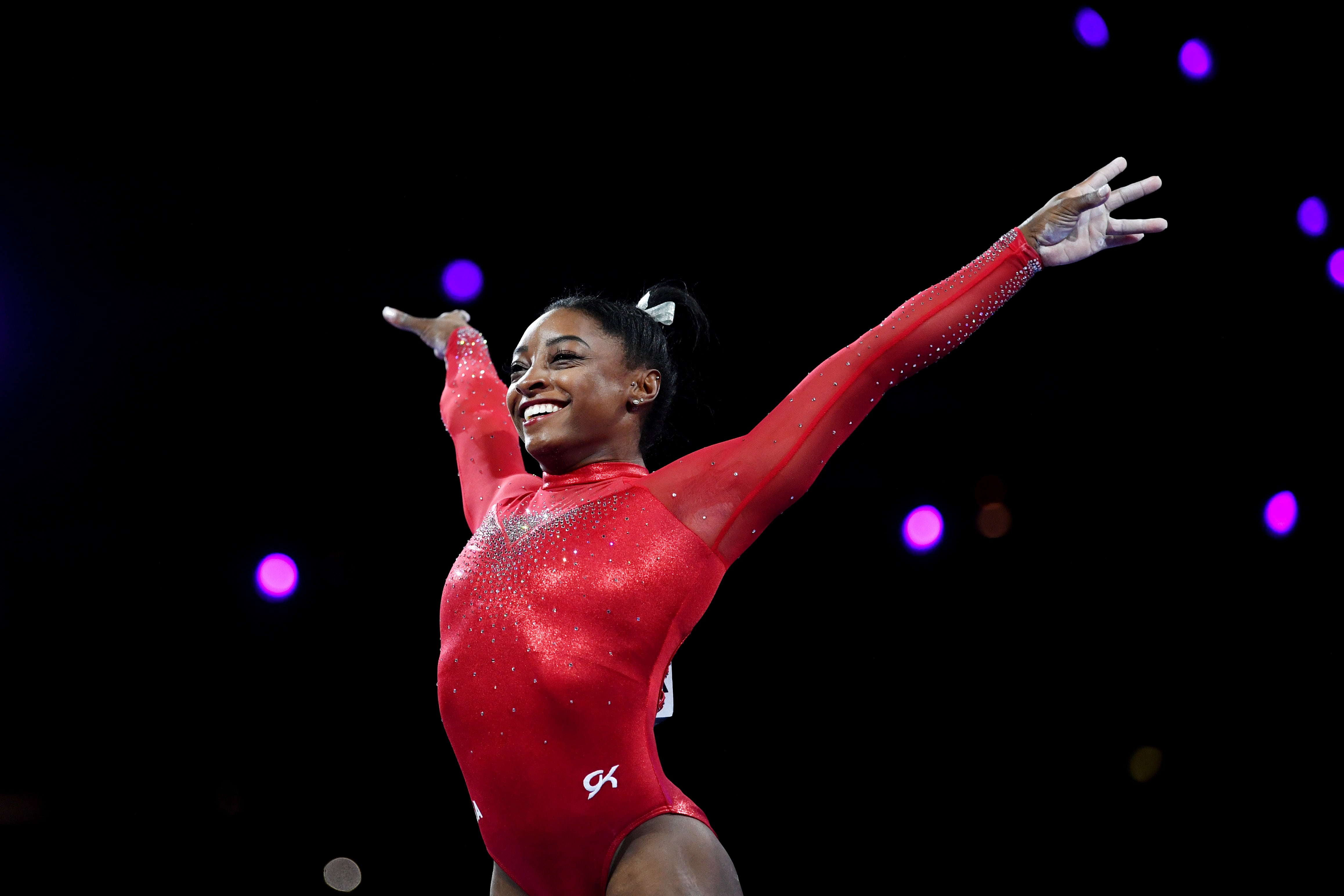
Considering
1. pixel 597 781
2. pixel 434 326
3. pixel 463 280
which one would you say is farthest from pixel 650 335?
pixel 463 280

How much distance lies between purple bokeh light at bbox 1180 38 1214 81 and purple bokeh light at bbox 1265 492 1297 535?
94cm

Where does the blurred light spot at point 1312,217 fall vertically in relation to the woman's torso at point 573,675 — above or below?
above

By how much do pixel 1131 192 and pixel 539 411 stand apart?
0.95 metres

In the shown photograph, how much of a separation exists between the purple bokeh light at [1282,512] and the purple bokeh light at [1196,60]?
936 millimetres

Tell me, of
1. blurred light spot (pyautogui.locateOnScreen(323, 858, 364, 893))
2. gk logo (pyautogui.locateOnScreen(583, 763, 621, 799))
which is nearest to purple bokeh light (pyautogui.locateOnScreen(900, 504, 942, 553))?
gk logo (pyautogui.locateOnScreen(583, 763, 621, 799))

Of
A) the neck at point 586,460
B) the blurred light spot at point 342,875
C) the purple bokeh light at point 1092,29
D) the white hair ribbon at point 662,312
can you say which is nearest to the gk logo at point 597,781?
the neck at point 586,460

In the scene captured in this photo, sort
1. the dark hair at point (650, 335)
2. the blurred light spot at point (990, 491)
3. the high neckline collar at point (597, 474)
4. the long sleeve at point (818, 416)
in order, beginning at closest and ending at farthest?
the long sleeve at point (818, 416)
the high neckline collar at point (597, 474)
the dark hair at point (650, 335)
the blurred light spot at point (990, 491)

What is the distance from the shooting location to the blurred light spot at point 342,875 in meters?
2.65

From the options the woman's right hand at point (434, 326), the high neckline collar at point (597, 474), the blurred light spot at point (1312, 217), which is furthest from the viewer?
the blurred light spot at point (1312, 217)

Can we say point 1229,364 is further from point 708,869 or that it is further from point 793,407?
point 708,869

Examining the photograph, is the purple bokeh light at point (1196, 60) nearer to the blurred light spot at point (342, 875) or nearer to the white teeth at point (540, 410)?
the white teeth at point (540, 410)

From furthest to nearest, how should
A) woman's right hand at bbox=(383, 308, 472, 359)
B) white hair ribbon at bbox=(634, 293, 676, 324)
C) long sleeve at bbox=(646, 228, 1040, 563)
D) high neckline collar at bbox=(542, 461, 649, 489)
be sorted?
1. woman's right hand at bbox=(383, 308, 472, 359)
2. white hair ribbon at bbox=(634, 293, 676, 324)
3. high neckline collar at bbox=(542, 461, 649, 489)
4. long sleeve at bbox=(646, 228, 1040, 563)

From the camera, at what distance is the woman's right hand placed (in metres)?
2.24

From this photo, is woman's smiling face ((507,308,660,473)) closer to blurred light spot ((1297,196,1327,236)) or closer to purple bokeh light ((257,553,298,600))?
purple bokeh light ((257,553,298,600))
